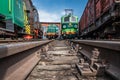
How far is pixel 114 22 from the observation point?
8.37 meters

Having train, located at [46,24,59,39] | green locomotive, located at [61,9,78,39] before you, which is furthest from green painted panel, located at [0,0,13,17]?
train, located at [46,24,59,39]

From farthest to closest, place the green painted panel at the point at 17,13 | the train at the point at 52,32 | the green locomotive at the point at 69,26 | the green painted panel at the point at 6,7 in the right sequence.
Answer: the train at the point at 52,32, the green locomotive at the point at 69,26, the green painted panel at the point at 17,13, the green painted panel at the point at 6,7

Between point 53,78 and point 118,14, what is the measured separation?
5404 mm

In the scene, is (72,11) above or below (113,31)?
above

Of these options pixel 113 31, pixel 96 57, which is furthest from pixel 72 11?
pixel 96 57

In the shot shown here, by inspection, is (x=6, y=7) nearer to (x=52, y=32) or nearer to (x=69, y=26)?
(x=69, y=26)

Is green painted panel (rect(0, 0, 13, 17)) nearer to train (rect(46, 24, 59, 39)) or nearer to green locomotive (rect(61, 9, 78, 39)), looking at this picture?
green locomotive (rect(61, 9, 78, 39))

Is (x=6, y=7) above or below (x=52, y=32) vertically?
above

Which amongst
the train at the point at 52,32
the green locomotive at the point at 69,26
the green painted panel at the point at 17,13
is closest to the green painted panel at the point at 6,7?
the green painted panel at the point at 17,13

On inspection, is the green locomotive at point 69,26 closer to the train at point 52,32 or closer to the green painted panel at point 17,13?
the train at point 52,32

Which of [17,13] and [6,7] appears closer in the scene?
[6,7]

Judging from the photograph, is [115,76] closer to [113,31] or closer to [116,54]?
[116,54]

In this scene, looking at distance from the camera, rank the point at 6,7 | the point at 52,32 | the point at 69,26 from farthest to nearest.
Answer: the point at 52,32 < the point at 69,26 < the point at 6,7

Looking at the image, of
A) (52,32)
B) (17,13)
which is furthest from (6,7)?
(52,32)
